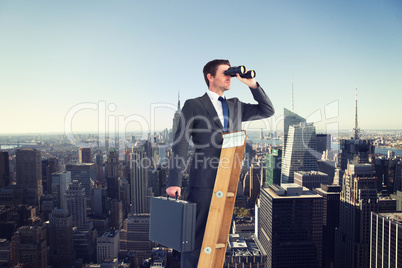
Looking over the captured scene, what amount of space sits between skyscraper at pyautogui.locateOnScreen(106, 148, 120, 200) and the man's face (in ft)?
69.0

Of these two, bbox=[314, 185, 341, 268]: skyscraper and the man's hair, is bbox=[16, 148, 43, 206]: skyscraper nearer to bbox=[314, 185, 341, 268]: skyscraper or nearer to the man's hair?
bbox=[314, 185, 341, 268]: skyscraper

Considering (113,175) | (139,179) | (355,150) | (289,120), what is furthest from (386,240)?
(289,120)

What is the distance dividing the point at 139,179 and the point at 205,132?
2075 cm

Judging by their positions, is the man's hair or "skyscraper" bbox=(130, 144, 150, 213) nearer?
the man's hair

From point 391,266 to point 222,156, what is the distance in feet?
36.9

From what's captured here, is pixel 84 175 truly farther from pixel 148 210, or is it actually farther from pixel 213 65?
pixel 213 65

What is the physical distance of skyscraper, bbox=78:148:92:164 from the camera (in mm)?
23156

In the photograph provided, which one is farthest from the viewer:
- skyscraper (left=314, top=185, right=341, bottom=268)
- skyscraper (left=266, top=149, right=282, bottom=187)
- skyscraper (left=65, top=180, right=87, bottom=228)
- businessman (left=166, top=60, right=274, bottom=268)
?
skyscraper (left=266, top=149, right=282, bottom=187)

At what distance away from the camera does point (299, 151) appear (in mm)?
27141

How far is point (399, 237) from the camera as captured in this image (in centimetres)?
941

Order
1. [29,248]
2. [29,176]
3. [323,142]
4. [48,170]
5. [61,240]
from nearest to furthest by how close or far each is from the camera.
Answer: [29,248] < [61,240] < [29,176] < [48,170] < [323,142]

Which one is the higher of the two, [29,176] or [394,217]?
[29,176]

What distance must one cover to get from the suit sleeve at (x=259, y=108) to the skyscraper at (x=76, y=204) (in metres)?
18.9

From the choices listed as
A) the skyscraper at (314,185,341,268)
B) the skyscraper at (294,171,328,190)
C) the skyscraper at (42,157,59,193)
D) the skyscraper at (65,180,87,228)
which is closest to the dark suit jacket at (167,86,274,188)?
the skyscraper at (314,185,341,268)
